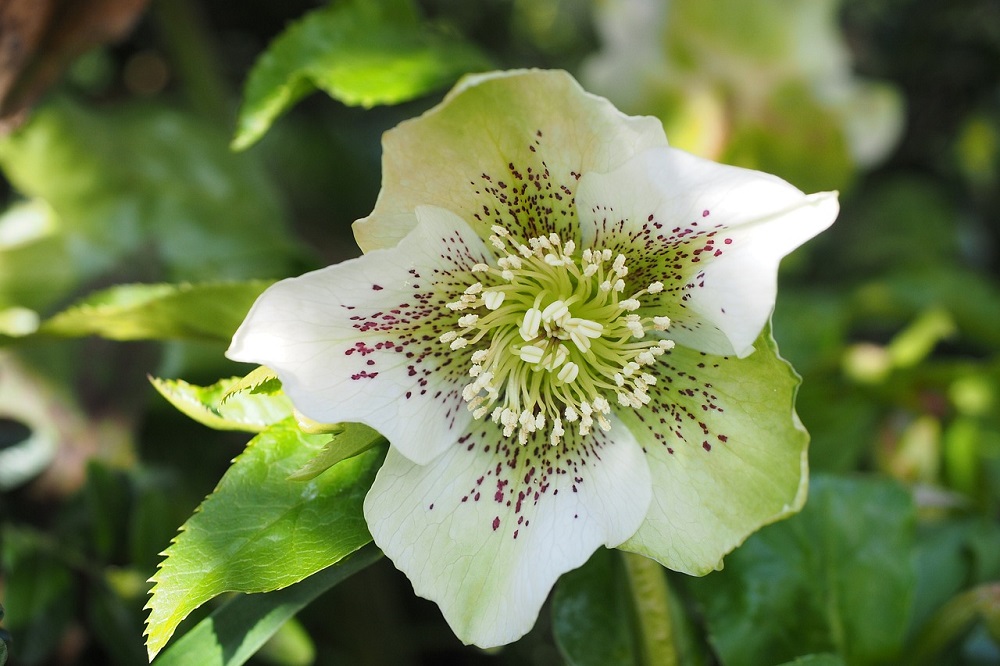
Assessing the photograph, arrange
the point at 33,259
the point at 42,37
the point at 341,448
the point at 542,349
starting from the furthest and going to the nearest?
the point at 33,259
the point at 42,37
the point at 542,349
the point at 341,448

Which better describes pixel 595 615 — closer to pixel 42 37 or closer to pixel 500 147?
pixel 500 147

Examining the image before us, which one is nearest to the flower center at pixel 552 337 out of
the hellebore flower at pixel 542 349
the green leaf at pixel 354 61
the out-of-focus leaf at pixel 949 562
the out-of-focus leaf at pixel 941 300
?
the hellebore flower at pixel 542 349

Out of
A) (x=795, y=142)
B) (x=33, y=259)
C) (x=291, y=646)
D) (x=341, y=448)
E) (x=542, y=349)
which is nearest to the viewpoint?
(x=341, y=448)

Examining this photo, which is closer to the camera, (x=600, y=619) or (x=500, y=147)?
(x=500, y=147)

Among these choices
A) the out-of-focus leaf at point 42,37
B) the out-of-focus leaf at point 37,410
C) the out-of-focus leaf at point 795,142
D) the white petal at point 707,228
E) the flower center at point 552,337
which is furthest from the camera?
the out-of-focus leaf at point 795,142

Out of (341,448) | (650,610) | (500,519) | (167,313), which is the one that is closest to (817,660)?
(650,610)

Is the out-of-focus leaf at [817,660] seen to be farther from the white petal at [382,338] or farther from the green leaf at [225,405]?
the green leaf at [225,405]

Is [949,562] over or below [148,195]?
below
